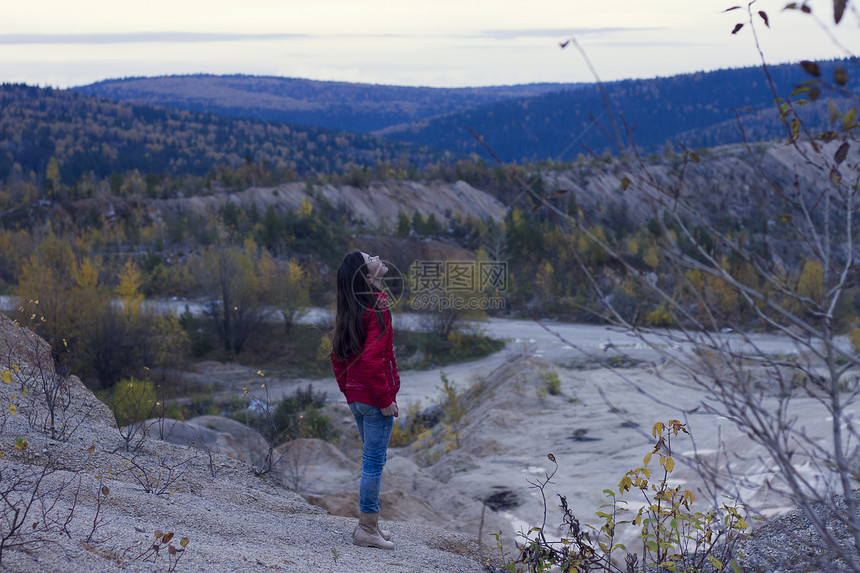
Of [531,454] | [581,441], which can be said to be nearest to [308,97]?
[581,441]

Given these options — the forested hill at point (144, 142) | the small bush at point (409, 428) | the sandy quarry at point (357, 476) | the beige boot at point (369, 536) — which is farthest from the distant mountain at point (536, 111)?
the beige boot at point (369, 536)

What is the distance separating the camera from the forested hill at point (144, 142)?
208 ft

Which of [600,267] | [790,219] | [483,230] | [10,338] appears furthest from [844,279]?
[483,230]

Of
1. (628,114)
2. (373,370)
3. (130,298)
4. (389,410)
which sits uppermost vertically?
(628,114)

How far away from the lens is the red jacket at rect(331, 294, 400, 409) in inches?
149

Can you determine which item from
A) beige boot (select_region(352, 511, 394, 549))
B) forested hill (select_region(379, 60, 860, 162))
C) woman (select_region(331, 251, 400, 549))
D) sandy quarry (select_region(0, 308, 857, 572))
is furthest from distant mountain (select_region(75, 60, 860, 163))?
beige boot (select_region(352, 511, 394, 549))

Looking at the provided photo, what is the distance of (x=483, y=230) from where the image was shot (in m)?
30.6

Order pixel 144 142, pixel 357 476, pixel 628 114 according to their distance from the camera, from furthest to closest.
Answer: pixel 628 114 → pixel 144 142 → pixel 357 476

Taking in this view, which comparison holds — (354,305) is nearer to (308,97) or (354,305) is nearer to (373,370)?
(373,370)

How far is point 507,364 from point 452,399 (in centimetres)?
204

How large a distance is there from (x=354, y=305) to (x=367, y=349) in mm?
268

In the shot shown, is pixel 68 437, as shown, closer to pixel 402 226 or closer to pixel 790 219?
pixel 790 219

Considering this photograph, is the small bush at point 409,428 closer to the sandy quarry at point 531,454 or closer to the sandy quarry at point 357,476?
the sandy quarry at point 357,476

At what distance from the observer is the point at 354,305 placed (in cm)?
384
